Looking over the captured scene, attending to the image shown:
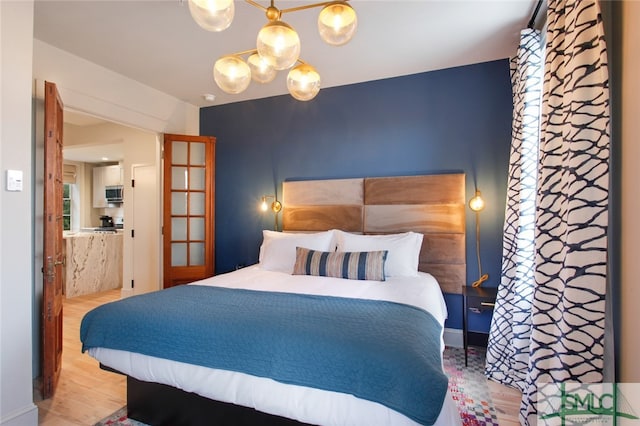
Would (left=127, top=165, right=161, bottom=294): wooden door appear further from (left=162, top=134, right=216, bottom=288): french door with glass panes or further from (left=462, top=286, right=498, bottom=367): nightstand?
(left=462, top=286, right=498, bottom=367): nightstand

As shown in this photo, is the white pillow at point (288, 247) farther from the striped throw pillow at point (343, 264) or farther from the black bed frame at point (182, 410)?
the black bed frame at point (182, 410)

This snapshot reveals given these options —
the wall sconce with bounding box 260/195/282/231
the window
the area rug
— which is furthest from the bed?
the window

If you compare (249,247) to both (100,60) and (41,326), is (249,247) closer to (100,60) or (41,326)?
(41,326)

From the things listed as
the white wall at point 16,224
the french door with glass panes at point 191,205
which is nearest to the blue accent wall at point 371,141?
the french door with glass panes at point 191,205

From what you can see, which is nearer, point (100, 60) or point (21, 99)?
point (21, 99)

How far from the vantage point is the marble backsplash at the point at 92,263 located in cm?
480

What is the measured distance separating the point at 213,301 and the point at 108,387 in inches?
50.1

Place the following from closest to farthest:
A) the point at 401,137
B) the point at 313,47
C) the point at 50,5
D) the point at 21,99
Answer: the point at 21,99
the point at 50,5
the point at 313,47
the point at 401,137

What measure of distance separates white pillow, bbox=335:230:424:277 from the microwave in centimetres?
547

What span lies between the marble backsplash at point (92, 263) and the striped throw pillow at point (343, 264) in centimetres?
406

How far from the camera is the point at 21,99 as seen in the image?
189 centimetres

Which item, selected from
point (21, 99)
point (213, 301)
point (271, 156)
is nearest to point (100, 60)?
point (21, 99)

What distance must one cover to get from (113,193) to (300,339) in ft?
21.8

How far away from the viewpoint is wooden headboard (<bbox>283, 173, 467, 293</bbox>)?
302 cm
